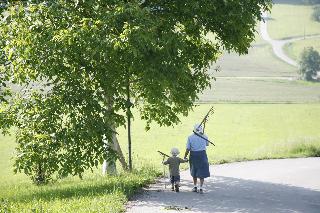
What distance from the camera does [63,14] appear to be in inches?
689

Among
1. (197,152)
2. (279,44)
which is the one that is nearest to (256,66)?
(279,44)

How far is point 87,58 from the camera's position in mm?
17547

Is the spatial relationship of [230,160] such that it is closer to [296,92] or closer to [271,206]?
[271,206]

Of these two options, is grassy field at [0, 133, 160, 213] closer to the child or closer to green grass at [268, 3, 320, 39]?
the child

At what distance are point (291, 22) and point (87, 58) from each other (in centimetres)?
14976

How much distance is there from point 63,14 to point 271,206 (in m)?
8.94

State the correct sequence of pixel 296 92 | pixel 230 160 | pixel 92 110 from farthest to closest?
pixel 296 92, pixel 230 160, pixel 92 110

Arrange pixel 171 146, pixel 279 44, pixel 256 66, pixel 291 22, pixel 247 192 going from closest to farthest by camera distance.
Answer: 1. pixel 247 192
2. pixel 171 146
3. pixel 256 66
4. pixel 279 44
5. pixel 291 22

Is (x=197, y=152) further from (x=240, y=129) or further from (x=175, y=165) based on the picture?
(x=240, y=129)

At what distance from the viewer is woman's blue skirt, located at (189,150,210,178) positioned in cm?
1619

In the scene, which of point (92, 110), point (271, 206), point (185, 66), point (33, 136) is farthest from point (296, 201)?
point (33, 136)

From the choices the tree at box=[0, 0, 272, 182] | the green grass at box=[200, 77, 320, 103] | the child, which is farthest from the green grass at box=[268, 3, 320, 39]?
the child

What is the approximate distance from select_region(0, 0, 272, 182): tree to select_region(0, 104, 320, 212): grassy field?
1.27 m

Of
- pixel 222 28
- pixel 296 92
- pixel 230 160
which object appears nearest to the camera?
pixel 222 28
